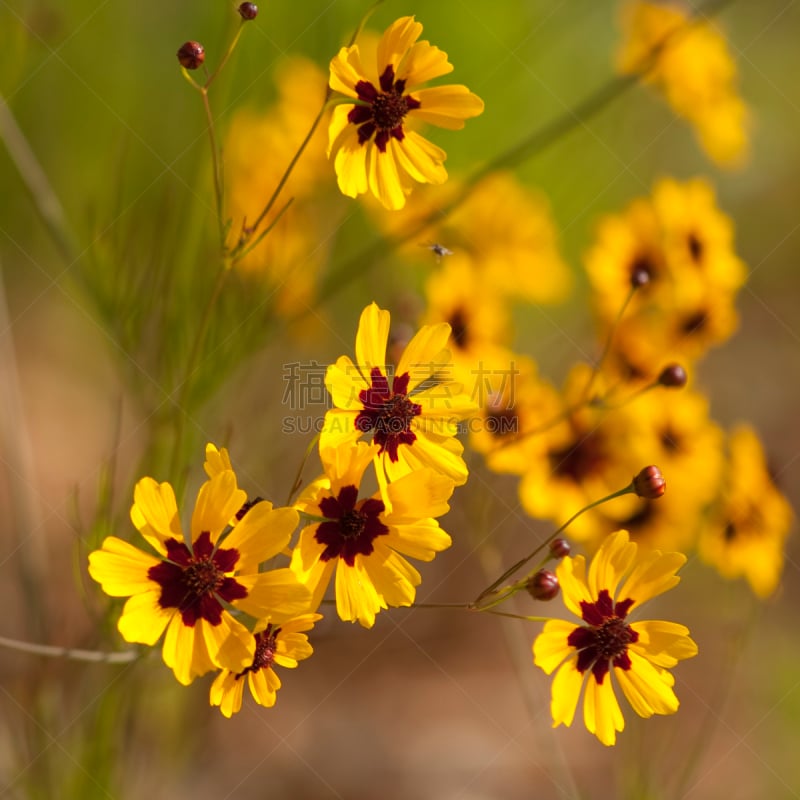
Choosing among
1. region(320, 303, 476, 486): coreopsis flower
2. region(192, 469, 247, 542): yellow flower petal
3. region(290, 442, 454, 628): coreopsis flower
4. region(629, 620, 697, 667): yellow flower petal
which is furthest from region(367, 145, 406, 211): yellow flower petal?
region(629, 620, 697, 667): yellow flower petal

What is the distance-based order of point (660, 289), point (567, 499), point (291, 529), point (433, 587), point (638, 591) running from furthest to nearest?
point (433, 587)
point (660, 289)
point (567, 499)
point (638, 591)
point (291, 529)

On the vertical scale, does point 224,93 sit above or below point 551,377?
below

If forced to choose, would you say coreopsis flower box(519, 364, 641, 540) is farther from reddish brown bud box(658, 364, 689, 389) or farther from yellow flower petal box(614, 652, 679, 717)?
yellow flower petal box(614, 652, 679, 717)

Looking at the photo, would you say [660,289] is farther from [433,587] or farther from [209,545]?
[433,587]

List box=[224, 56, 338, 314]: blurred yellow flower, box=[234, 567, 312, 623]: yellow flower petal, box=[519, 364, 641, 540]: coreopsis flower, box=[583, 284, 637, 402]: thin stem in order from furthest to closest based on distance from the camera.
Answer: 1. box=[224, 56, 338, 314]: blurred yellow flower
2. box=[519, 364, 641, 540]: coreopsis flower
3. box=[583, 284, 637, 402]: thin stem
4. box=[234, 567, 312, 623]: yellow flower petal

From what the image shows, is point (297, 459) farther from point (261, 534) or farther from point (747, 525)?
point (261, 534)

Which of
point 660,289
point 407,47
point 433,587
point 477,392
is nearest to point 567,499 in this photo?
point 477,392

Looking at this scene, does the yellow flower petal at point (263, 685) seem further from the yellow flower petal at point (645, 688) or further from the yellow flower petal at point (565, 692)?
the yellow flower petal at point (645, 688)
